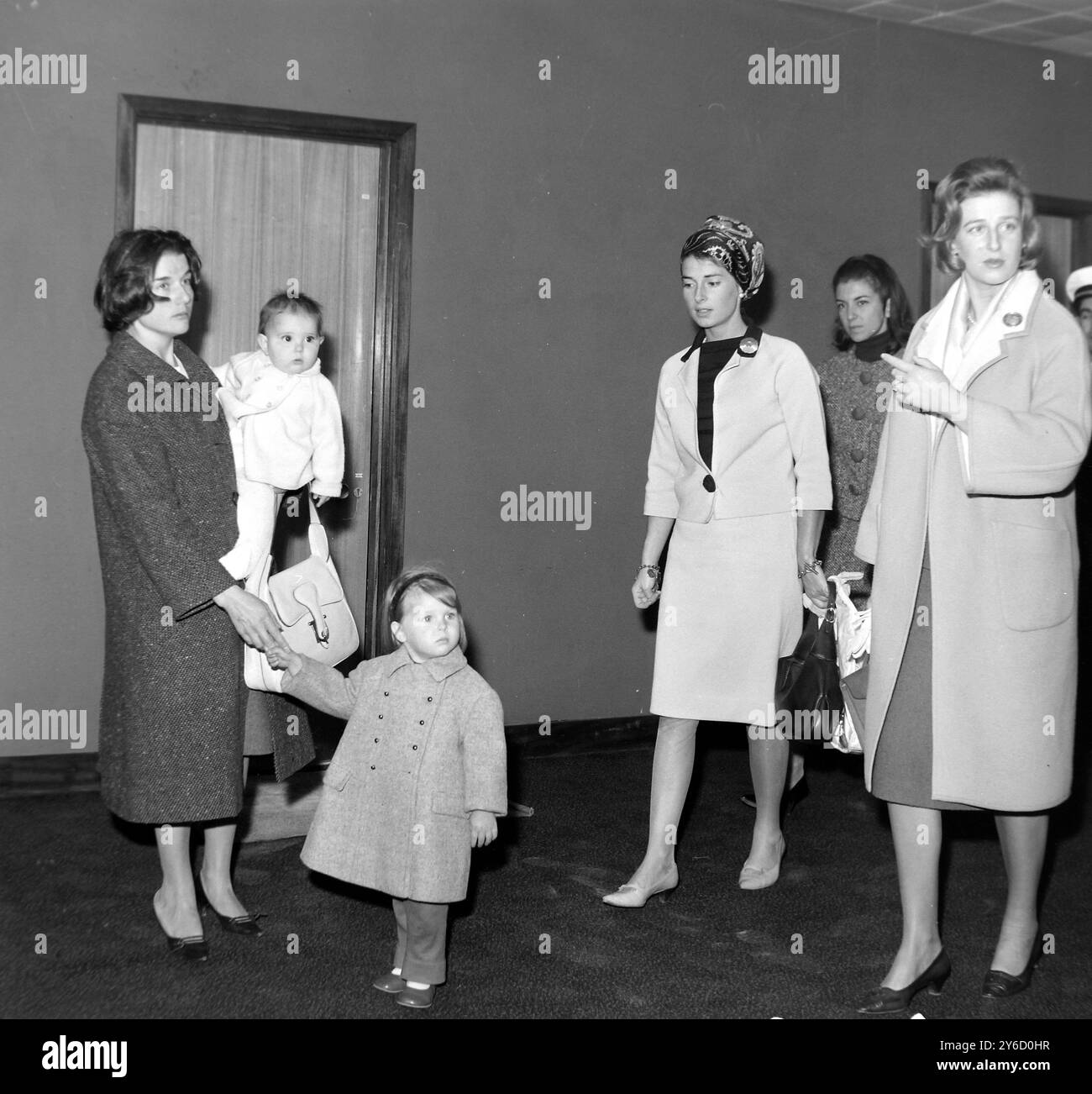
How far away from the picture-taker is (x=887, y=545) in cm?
277

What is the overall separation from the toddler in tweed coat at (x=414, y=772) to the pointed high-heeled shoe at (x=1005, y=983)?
1.13 metres

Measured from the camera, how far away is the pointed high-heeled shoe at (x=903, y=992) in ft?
8.99

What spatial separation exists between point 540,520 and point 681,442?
1854mm

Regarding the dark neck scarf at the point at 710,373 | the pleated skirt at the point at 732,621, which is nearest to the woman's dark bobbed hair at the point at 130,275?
the dark neck scarf at the point at 710,373

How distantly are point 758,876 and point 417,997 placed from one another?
1.24 m

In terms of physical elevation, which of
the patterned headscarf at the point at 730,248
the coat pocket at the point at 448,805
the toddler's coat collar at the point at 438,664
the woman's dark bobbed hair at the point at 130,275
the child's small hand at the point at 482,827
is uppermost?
the patterned headscarf at the point at 730,248

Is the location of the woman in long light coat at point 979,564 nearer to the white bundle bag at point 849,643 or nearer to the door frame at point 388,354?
the white bundle bag at point 849,643

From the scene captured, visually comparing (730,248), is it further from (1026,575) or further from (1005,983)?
(1005,983)

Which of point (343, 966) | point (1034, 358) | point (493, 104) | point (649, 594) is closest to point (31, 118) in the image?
point (493, 104)

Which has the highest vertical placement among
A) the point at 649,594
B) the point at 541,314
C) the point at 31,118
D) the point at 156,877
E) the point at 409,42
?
the point at 409,42

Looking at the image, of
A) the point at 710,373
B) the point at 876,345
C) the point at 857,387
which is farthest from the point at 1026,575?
the point at 876,345

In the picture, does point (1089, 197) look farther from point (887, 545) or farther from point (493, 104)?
point (887, 545)

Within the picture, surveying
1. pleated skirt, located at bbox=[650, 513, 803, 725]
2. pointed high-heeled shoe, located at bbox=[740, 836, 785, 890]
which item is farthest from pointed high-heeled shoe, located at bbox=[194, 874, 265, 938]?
pointed high-heeled shoe, located at bbox=[740, 836, 785, 890]

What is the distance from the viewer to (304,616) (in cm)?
310
